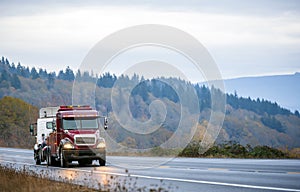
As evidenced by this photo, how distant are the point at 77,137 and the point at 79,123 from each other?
91 cm

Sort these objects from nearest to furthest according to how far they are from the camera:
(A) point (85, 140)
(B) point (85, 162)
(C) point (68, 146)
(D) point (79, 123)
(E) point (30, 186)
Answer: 1. (E) point (30, 186)
2. (C) point (68, 146)
3. (A) point (85, 140)
4. (D) point (79, 123)
5. (B) point (85, 162)

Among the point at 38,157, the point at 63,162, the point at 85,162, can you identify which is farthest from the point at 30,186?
the point at 38,157

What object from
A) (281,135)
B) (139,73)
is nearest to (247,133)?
(281,135)

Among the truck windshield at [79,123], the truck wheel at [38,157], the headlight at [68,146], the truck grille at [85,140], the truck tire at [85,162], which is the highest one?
the truck windshield at [79,123]

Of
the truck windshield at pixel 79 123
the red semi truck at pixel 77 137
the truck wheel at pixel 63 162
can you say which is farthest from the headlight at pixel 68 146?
the truck windshield at pixel 79 123

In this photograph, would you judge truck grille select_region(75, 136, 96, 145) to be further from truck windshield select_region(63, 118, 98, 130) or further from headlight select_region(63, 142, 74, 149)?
truck windshield select_region(63, 118, 98, 130)

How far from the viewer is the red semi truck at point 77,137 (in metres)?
30.3

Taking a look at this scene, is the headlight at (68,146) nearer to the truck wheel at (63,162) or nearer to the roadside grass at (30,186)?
the truck wheel at (63,162)

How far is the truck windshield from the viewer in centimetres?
3097

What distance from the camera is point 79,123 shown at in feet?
102

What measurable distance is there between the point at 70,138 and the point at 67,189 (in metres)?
13.5

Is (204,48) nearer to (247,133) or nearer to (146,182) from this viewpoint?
(146,182)

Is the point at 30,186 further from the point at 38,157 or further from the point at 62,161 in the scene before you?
the point at 38,157

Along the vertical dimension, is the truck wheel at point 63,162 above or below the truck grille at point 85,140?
below
